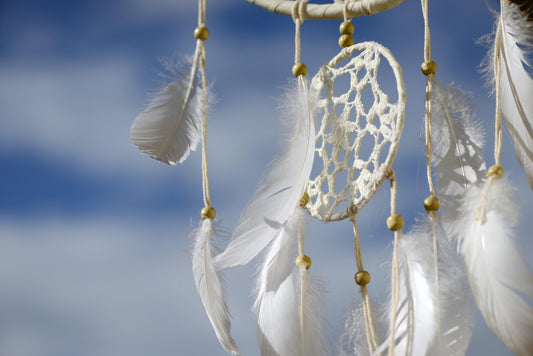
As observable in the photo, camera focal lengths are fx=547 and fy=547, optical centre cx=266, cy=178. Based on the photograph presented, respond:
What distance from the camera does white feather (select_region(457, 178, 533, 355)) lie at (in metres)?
0.60

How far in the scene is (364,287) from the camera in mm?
766

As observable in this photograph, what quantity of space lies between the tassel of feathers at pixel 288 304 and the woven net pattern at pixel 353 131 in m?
0.06

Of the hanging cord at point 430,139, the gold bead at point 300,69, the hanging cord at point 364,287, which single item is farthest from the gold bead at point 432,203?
the gold bead at point 300,69

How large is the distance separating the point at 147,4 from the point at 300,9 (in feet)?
2.95

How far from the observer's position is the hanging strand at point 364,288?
0.72 meters

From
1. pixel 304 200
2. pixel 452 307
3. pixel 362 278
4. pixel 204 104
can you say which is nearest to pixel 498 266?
pixel 452 307

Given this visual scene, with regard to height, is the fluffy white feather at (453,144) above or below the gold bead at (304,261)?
above

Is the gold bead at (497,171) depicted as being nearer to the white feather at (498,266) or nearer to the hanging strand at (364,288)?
the white feather at (498,266)

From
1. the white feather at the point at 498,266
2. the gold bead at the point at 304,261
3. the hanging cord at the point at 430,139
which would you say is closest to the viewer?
the white feather at the point at 498,266

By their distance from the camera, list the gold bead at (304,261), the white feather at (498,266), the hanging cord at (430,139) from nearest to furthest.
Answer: the white feather at (498,266), the hanging cord at (430,139), the gold bead at (304,261)

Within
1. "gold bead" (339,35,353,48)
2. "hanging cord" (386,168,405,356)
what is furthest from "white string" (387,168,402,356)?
"gold bead" (339,35,353,48)

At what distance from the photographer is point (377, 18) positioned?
1300 millimetres

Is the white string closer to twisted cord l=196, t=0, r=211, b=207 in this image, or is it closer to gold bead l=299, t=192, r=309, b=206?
gold bead l=299, t=192, r=309, b=206

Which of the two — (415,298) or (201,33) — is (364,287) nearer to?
(415,298)
